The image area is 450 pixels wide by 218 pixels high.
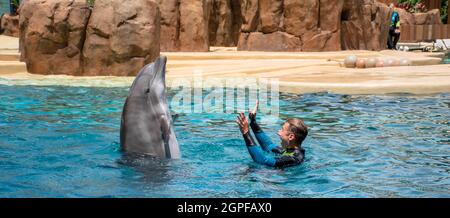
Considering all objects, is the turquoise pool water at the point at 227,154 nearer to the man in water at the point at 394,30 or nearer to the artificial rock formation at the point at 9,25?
the man in water at the point at 394,30

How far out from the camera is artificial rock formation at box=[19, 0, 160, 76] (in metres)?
10.6

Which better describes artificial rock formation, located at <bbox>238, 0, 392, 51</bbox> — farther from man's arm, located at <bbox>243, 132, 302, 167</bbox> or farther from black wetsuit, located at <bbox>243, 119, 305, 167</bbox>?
man's arm, located at <bbox>243, 132, 302, 167</bbox>

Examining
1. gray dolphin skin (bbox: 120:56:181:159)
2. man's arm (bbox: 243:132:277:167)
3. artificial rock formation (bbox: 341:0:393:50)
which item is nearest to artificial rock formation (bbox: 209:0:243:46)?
artificial rock formation (bbox: 341:0:393:50)

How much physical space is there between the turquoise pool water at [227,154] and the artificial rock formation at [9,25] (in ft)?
43.4

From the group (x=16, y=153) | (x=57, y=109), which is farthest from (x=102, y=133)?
(x=57, y=109)

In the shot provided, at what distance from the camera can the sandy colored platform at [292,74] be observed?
8.47 meters

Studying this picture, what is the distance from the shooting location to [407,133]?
6016 millimetres

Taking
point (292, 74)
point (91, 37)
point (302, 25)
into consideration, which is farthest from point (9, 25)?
point (292, 74)

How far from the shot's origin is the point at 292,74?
10.2 meters

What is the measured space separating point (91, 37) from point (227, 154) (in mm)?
6079

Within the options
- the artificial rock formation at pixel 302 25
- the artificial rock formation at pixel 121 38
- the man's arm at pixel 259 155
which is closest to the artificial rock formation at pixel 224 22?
the artificial rock formation at pixel 302 25

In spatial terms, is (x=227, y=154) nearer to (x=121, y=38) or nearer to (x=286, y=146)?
(x=286, y=146)

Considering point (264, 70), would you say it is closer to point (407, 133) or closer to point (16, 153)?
point (407, 133)
